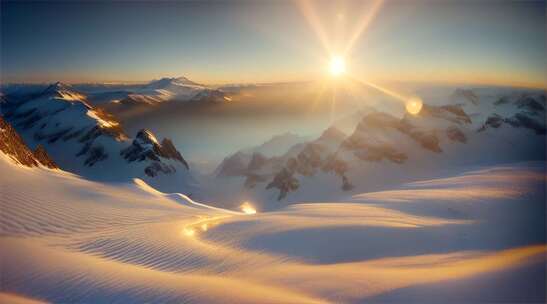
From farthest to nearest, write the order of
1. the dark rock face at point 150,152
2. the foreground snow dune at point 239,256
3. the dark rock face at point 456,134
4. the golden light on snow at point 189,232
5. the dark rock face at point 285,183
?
the dark rock face at point 285,183 → the dark rock face at point 456,134 → the dark rock face at point 150,152 → the golden light on snow at point 189,232 → the foreground snow dune at point 239,256

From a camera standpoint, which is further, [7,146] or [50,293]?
[7,146]

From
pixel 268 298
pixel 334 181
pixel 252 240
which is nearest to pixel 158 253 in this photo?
pixel 252 240

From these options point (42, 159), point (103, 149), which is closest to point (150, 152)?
point (103, 149)

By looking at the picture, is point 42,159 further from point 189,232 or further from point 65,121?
point 65,121

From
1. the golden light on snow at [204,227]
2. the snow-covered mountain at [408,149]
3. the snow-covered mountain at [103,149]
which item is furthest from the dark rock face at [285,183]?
the golden light on snow at [204,227]

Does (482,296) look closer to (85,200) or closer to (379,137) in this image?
(85,200)

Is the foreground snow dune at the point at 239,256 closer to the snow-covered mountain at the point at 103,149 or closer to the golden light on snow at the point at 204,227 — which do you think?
the golden light on snow at the point at 204,227

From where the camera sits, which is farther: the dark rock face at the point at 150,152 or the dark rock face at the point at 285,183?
the dark rock face at the point at 285,183

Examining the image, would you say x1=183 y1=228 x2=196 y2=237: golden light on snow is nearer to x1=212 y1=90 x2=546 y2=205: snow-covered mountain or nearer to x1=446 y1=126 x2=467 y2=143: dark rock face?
x1=212 y1=90 x2=546 y2=205: snow-covered mountain

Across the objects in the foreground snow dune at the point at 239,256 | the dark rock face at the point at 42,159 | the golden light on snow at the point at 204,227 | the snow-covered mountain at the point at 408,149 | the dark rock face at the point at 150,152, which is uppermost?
the snow-covered mountain at the point at 408,149
